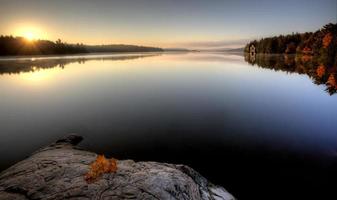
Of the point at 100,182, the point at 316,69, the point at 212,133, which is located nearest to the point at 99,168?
the point at 100,182

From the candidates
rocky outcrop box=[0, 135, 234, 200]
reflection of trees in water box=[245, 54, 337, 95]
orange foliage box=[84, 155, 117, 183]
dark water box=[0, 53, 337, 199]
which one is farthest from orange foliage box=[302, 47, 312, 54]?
orange foliage box=[84, 155, 117, 183]

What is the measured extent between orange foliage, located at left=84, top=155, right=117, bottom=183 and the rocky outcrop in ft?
0.58

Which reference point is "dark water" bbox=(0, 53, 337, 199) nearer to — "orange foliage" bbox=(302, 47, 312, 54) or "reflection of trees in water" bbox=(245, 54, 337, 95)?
"reflection of trees in water" bbox=(245, 54, 337, 95)

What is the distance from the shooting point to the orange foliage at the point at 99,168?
34.5ft

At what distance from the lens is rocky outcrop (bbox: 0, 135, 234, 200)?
31.2 ft

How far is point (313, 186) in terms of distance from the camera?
13.6 metres

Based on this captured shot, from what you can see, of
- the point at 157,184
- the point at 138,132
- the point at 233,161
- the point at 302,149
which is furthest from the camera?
the point at 138,132

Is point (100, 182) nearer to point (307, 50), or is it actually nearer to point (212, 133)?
point (212, 133)

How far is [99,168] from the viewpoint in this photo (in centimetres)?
1101

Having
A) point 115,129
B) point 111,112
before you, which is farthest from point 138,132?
point 111,112

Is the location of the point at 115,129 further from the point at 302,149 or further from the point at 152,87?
the point at 152,87

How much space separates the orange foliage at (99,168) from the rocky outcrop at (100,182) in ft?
0.58

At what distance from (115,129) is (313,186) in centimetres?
1441

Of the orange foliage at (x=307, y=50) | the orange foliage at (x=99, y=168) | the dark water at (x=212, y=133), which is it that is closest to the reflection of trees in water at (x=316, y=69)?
the dark water at (x=212, y=133)
